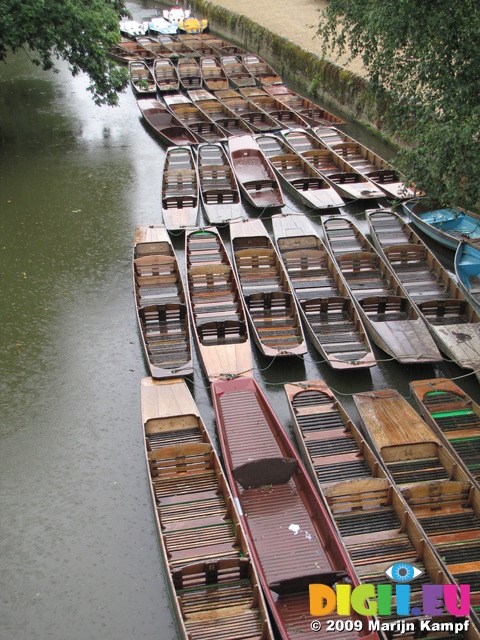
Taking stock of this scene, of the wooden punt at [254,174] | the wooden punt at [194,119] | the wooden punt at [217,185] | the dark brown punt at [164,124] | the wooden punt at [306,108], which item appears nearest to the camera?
the wooden punt at [217,185]

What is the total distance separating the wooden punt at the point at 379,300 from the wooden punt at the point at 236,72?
1474cm

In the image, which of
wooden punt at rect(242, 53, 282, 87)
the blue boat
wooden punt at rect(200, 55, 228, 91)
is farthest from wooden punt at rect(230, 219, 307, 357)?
wooden punt at rect(242, 53, 282, 87)

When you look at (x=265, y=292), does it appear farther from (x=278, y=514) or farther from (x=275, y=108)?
(x=275, y=108)

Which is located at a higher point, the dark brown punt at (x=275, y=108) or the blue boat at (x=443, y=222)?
the dark brown punt at (x=275, y=108)

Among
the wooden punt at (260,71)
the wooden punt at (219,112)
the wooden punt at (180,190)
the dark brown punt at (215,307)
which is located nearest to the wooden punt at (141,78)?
the wooden punt at (219,112)

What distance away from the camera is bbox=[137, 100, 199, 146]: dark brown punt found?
2353 centimetres

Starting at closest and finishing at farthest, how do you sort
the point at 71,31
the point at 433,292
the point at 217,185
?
the point at 433,292, the point at 217,185, the point at 71,31

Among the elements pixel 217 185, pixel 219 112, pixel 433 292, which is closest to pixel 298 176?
pixel 217 185

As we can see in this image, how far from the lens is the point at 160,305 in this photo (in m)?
13.8

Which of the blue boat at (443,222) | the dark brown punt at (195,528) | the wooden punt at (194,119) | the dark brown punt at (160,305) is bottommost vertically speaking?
the dark brown punt at (195,528)

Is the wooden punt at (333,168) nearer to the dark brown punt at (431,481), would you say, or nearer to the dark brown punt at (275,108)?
the dark brown punt at (275,108)

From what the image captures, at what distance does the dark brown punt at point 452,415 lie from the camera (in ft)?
35.0

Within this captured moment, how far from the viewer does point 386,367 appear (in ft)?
44.0

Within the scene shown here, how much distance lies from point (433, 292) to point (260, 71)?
66.7 ft
